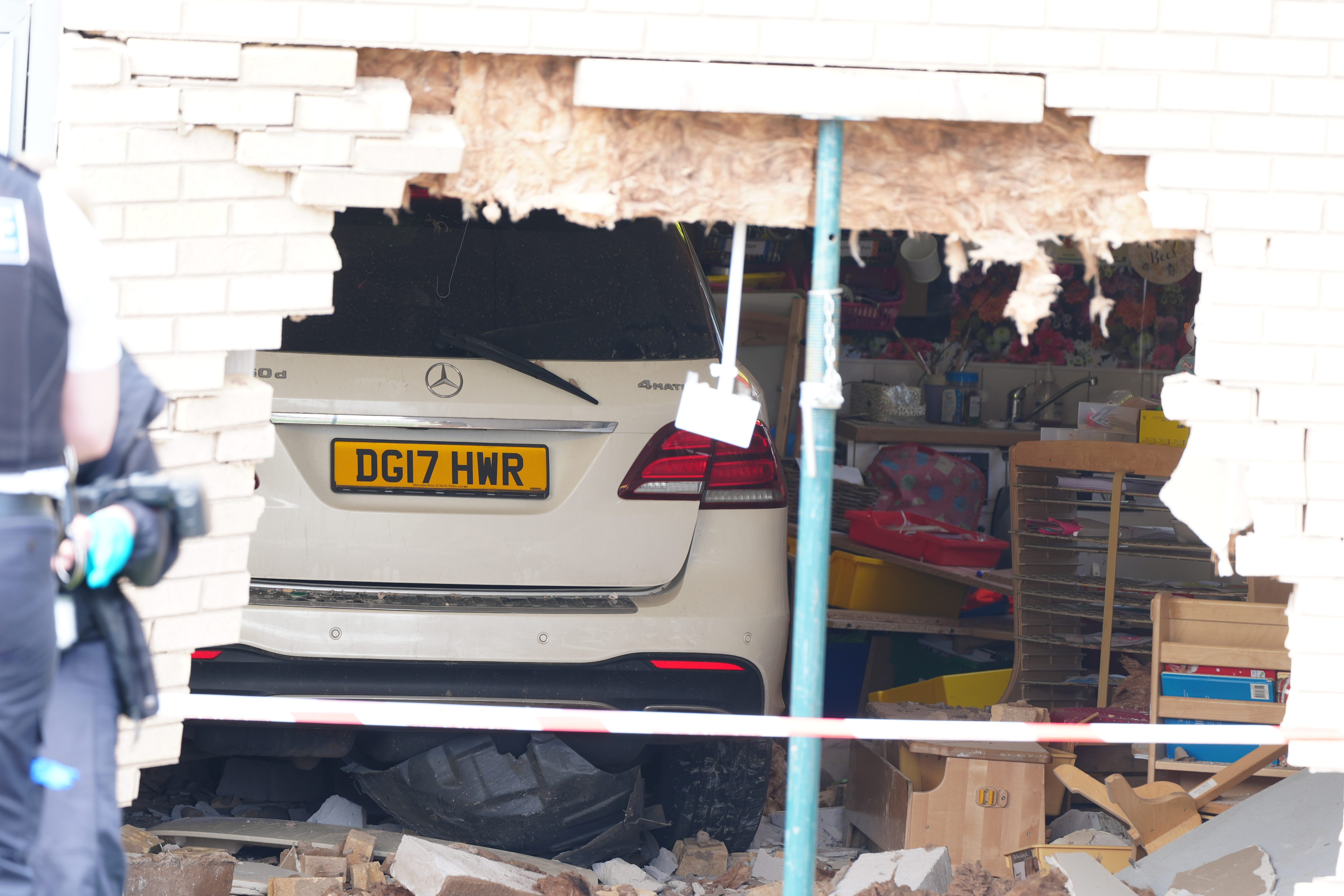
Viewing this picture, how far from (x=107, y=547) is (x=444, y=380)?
1.38 meters

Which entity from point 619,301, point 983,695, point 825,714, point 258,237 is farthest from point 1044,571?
point 258,237

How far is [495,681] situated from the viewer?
321cm

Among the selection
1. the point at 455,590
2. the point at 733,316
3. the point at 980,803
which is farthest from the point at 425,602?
the point at 980,803

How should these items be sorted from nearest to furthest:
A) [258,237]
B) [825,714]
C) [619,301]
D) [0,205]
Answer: [0,205], [258,237], [619,301], [825,714]

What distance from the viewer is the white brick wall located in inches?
93.3

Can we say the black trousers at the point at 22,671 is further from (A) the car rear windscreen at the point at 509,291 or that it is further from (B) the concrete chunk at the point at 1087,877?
(B) the concrete chunk at the point at 1087,877

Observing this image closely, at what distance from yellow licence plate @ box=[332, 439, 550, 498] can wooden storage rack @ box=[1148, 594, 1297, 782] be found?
1.93 metres

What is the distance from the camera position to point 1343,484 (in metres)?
2.53

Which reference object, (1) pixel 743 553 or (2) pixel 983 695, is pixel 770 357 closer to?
(2) pixel 983 695

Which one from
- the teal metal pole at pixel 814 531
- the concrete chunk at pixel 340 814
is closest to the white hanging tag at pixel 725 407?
the teal metal pole at pixel 814 531

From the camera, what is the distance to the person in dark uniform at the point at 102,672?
1.92 meters

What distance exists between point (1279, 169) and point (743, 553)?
5.13 ft

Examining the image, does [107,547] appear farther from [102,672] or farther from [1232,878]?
[1232,878]

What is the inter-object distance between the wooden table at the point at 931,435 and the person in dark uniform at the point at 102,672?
17.3 feet
